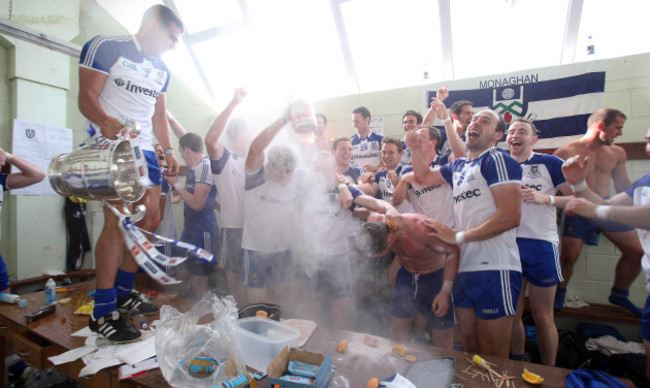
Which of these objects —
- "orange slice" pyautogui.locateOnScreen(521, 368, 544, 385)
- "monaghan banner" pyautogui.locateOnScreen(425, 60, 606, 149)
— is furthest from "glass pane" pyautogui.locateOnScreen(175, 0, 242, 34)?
"orange slice" pyautogui.locateOnScreen(521, 368, 544, 385)

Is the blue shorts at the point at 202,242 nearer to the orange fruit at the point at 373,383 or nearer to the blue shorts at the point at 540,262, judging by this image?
the orange fruit at the point at 373,383

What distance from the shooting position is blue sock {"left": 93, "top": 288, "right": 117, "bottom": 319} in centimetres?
163

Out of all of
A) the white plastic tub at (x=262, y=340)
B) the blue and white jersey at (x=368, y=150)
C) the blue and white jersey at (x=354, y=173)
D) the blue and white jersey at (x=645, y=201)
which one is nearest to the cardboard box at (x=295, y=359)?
the white plastic tub at (x=262, y=340)

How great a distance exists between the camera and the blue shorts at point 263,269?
2.39 m

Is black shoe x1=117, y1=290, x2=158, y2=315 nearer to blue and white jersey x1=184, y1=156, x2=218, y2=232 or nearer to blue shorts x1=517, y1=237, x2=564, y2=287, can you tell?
blue and white jersey x1=184, y1=156, x2=218, y2=232

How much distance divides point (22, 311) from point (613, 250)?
4.95m

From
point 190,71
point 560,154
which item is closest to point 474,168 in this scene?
point 560,154

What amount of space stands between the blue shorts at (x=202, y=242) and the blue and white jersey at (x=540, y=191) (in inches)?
102

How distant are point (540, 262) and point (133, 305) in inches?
106

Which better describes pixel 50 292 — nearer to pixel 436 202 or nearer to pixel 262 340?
pixel 262 340

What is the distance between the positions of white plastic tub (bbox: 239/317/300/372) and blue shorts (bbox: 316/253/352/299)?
3.17 feet

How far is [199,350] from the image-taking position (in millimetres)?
1371

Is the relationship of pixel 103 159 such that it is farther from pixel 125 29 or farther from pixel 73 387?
pixel 125 29

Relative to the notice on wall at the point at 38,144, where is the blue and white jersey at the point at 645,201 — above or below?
below
